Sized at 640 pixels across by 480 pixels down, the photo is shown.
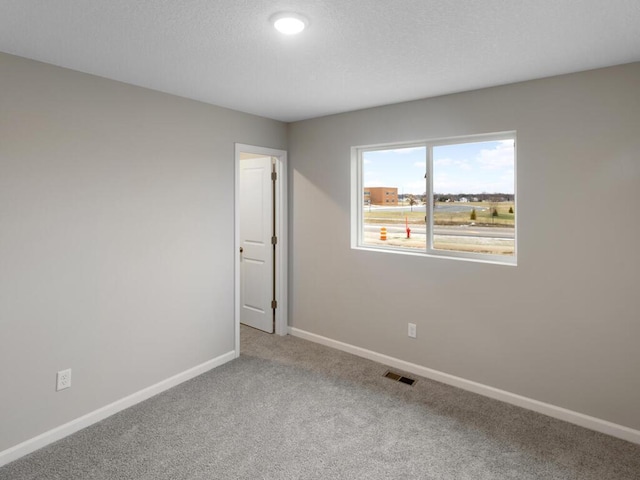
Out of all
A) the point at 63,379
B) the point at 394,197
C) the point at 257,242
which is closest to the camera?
the point at 63,379

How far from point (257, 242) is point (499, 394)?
2834 mm

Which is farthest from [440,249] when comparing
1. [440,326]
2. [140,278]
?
[140,278]

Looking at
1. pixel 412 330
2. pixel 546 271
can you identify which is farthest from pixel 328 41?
pixel 412 330

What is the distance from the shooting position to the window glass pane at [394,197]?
3398mm

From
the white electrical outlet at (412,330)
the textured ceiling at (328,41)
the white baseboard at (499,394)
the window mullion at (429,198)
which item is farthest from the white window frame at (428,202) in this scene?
the white baseboard at (499,394)

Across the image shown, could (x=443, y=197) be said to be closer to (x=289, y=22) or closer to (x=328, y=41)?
(x=328, y=41)

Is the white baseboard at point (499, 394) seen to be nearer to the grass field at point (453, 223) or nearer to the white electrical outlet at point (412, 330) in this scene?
the white electrical outlet at point (412, 330)

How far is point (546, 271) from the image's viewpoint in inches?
104

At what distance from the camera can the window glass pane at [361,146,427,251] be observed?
3398 millimetres

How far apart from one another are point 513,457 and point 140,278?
2.80 metres

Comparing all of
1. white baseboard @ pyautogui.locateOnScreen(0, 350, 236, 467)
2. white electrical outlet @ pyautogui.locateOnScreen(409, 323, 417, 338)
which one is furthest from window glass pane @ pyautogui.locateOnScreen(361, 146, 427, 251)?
white baseboard @ pyautogui.locateOnScreen(0, 350, 236, 467)

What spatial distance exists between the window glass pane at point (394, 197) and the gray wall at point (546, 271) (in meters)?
0.21

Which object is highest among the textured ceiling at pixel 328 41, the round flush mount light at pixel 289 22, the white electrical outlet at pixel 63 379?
the textured ceiling at pixel 328 41

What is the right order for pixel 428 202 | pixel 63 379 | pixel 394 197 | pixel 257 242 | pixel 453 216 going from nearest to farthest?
pixel 63 379, pixel 453 216, pixel 428 202, pixel 394 197, pixel 257 242
